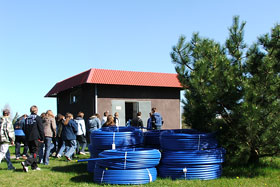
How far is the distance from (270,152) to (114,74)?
41.5 feet

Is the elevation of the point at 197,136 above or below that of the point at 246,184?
above

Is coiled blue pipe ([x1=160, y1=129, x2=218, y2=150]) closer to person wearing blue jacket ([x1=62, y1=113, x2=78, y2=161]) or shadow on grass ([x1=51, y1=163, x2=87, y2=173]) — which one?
shadow on grass ([x1=51, y1=163, x2=87, y2=173])

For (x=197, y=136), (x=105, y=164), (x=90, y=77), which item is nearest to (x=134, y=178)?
(x=105, y=164)

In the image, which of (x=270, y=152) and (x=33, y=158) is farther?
(x=33, y=158)

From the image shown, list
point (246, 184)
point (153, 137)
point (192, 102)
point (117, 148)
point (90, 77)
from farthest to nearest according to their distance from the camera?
point (90, 77) < point (153, 137) < point (117, 148) < point (192, 102) < point (246, 184)

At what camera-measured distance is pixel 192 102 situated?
6812mm

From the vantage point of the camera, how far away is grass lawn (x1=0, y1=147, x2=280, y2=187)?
20.2ft

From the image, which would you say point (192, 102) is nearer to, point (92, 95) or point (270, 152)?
point (270, 152)

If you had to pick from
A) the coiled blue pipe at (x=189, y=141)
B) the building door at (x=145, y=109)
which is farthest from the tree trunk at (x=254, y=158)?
the building door at (x=145, y=109)

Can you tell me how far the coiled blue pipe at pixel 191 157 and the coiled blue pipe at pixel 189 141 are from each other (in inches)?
6.1

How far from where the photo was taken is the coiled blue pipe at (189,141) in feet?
22.3

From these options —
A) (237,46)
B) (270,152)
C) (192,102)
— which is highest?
(237,46)

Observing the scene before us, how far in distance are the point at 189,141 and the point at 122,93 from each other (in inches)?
494

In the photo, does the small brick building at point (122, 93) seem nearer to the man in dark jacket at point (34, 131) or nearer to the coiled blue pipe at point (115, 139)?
the man in dark jacket at point (34, 131)
